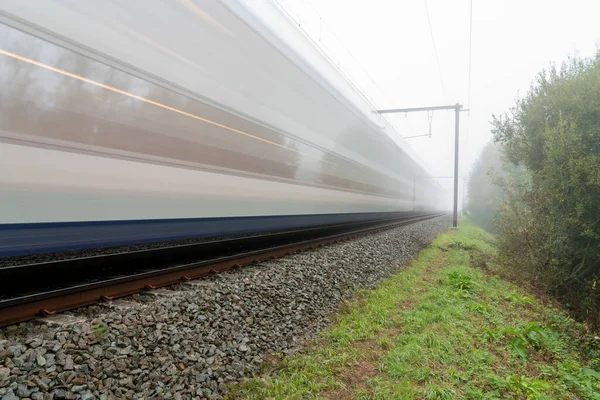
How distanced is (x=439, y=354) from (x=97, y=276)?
12.8ft

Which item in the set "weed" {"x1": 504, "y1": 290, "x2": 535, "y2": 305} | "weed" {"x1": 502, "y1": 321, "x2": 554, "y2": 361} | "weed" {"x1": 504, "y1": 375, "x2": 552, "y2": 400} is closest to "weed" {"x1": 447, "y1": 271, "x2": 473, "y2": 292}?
"weed" {"x1": 504, "y1": 290, "x2": 535, "y2": 305}

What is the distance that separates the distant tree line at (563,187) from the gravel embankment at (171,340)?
18.4ft

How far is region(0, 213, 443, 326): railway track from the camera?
266 cm

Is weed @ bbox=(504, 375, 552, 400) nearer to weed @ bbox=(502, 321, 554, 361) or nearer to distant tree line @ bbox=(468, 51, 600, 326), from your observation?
weed @ bbox=(502, 321, 554, 361)

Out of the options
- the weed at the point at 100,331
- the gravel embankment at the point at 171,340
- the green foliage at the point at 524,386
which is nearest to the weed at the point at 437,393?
the green foliage at the point at 524,386

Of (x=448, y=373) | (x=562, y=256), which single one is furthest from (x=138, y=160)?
(x=562, y=256)

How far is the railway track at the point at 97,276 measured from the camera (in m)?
2.66

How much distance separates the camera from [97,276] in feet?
11.9

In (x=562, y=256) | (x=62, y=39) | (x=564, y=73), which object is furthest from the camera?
(x=564, y=73)

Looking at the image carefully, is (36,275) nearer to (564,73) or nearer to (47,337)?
(47,337)

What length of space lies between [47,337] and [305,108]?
6.95 meters

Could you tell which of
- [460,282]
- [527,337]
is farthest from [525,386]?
[460,282]

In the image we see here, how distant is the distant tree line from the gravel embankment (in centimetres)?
562

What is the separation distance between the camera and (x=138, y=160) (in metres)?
4.00
